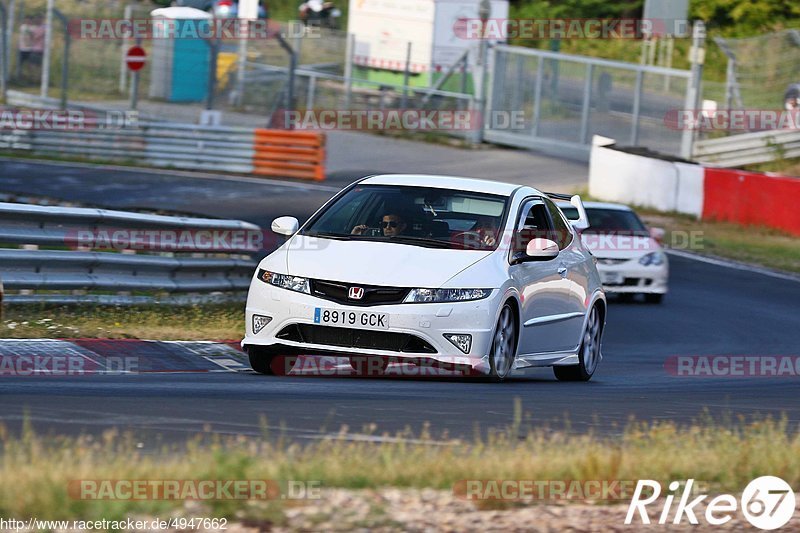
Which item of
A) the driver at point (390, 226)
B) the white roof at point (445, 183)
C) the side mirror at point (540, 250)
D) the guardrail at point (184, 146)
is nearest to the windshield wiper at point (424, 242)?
the driver at point (390, 226)

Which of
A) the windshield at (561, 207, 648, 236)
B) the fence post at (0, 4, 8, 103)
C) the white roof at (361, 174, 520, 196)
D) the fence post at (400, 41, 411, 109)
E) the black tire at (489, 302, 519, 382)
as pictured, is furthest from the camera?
the fence post at (400, 41, 411, 109)

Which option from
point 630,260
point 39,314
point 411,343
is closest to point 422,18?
→ point 630,260

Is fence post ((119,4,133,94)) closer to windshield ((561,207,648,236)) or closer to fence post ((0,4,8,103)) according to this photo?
fence post ((0,4,8,103))

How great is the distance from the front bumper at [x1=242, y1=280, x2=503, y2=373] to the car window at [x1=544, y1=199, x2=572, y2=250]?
5.93 ft

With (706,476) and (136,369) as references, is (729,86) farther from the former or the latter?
(706,476)

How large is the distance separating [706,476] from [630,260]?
41.8 feet

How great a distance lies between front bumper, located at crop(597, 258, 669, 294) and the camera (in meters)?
19.0

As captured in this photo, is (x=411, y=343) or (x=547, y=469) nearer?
(x=547, y=469)

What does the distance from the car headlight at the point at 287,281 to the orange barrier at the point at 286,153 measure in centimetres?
2105

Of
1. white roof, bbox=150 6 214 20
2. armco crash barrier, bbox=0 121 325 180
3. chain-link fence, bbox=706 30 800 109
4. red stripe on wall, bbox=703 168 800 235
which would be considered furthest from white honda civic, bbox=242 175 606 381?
white roof, bbox=150 6 214 20

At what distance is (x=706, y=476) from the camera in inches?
253

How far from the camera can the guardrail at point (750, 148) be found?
32.2 metres

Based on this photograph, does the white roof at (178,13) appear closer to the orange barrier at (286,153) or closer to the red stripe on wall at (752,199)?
Answer: the orange barrier at (286,153)

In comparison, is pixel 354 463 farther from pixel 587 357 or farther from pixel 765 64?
pixel 765 64
